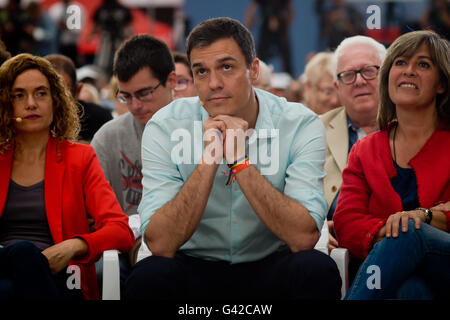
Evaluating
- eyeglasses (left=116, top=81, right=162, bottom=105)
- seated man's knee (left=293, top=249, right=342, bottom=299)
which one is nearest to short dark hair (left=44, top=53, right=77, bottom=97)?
eyeglasses (left=116, top=81, right=162, bottom=105)

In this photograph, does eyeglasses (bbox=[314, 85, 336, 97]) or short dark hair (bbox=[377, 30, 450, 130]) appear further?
eyeglasses (bbox=[314, 85, 336, 97])

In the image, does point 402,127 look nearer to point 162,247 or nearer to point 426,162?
point 426,162

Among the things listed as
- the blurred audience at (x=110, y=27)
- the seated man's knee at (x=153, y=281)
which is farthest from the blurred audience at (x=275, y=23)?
the seated man's knee at (x=153, y=281)

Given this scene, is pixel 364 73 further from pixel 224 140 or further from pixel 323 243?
pixel 224 140

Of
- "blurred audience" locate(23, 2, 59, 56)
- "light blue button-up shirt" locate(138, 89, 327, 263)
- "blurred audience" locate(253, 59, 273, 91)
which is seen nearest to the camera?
"light blue button-up shirt" locate(138, 89, 327, 263)

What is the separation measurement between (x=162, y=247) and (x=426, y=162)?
1206mm

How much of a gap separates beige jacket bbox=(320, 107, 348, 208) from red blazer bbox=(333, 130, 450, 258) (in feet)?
1.77

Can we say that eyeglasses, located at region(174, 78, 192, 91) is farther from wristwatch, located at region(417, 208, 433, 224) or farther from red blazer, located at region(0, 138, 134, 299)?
wristwatch, located at region(417, 208, 433, 224)

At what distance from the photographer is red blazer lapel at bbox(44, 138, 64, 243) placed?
9.44 feet

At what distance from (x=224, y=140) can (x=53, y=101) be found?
935 mm

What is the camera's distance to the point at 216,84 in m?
2.76

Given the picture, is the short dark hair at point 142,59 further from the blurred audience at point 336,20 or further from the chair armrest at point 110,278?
the blurred audience at point 336,20

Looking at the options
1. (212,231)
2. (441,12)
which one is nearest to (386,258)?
(212,231)

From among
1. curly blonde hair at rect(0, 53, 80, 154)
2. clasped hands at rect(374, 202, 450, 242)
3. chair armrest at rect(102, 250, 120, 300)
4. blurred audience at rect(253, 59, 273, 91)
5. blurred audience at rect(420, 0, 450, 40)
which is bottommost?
chair armrest at rect(102, 250, 120, 300)
